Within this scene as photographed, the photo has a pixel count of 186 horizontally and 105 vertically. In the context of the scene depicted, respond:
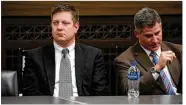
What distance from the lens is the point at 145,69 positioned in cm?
248

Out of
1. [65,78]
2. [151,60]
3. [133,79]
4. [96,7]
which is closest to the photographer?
[133,79]

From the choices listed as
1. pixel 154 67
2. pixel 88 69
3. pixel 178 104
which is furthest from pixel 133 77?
pixel 178 104

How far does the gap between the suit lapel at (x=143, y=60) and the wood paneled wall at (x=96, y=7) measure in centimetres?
109

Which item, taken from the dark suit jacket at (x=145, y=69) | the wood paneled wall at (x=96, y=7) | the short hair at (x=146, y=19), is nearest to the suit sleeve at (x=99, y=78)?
the dark suit jacket at (x=145, y=69)

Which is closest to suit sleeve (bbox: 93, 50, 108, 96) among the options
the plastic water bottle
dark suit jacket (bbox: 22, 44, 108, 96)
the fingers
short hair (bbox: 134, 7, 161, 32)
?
dark suit jacket (bbox: 22, 44, 108, 96)

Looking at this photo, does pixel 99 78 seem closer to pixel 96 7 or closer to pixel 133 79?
pixel 133 79

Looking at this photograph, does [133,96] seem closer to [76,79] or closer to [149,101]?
[149,101]

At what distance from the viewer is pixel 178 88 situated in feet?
8.30

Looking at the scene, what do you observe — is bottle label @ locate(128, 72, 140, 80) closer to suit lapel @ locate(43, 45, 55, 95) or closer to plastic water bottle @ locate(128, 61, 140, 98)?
plastic water bottle @ locate(128, 61, 140, 98)

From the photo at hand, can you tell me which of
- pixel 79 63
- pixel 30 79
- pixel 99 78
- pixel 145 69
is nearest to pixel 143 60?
pixel 145 69

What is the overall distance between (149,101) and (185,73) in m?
0.26

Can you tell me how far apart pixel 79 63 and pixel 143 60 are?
0.47 metres

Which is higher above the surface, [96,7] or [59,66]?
[96,7]

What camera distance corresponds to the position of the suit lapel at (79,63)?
245 centimetres
